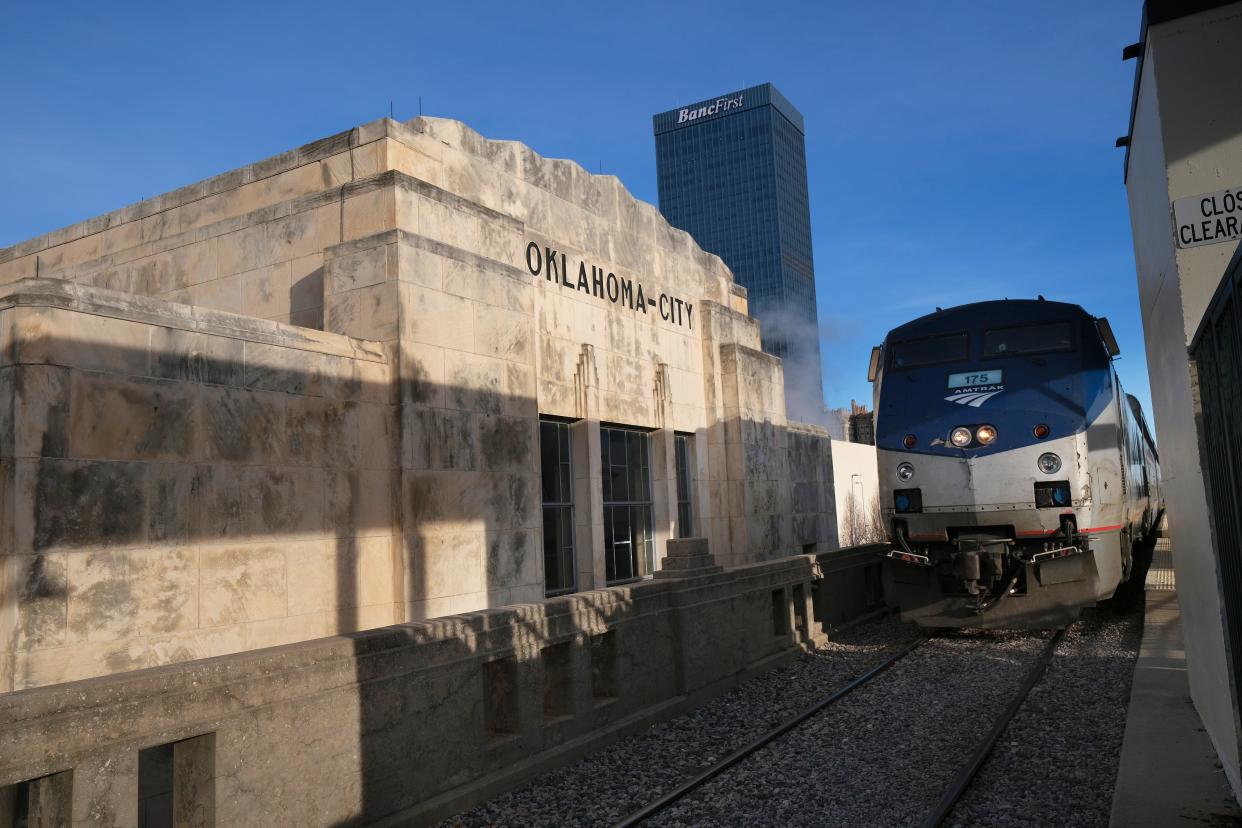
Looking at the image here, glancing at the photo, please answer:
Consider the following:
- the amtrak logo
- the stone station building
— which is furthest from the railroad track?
the amtrak logo

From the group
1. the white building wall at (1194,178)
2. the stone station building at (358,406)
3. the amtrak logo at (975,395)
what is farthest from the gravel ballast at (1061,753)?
the stone station building at (358,406)

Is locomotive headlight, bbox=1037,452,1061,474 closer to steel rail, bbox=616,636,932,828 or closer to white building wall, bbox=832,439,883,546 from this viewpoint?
steel rail, bbox=616,636,932,828

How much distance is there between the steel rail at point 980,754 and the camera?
5.70 m

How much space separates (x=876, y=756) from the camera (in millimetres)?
7098

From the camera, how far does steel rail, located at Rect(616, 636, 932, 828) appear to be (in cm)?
597

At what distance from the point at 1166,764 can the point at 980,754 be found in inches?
50.5

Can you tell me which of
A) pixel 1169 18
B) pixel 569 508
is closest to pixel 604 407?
pixel 569 508

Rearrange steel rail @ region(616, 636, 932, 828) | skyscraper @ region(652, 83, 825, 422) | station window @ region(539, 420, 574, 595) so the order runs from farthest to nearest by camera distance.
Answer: skyscraper @ region(652, 83, 825, 422)
station window @ region(539, 420, 574, 595)
steel rail @ region(616, 636, 932, 828)

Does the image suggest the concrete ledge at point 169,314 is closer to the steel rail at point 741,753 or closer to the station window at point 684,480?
the steel rail at point 741,753

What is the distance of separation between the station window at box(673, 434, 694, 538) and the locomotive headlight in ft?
19.4

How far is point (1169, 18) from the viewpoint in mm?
5191

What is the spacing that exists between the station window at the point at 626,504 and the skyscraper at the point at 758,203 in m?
155

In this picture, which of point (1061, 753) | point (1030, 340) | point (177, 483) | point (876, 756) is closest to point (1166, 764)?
point (1061, 753)

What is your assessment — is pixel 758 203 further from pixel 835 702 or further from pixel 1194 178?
pixel 1194 178
